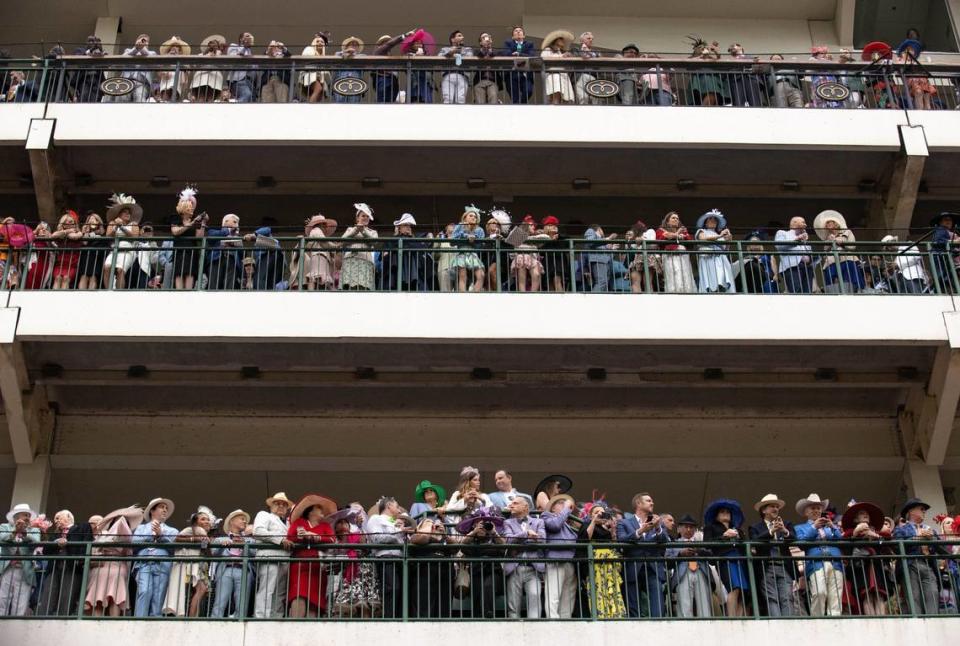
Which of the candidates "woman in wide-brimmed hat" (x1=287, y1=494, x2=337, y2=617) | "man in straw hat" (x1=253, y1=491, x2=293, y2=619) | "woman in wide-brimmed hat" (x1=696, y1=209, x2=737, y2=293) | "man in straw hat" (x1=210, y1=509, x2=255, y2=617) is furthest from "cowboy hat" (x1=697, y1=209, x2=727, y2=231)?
"man in straw hat" (x1=210, y1=509, x2=255, y2=617)

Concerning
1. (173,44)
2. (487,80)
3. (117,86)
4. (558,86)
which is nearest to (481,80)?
(487,80)

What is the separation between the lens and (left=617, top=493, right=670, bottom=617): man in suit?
45.4 feet

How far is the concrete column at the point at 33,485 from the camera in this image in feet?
55.6

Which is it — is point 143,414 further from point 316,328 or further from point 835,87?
point 835,87

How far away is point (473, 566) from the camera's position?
1391 cm

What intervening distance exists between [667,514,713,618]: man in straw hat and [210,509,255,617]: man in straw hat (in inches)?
151

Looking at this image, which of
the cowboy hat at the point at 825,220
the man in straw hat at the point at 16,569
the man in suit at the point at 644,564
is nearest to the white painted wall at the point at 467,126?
the cowboy hat at the point at 825,220

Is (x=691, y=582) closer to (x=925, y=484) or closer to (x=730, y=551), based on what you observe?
(x=730, y=551)

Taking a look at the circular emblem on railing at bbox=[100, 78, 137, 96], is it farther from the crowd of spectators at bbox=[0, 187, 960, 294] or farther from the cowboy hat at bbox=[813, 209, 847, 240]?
the cowboy hat at bbox=[813, 209, 847, 240]

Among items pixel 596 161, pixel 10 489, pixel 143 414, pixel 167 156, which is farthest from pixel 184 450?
pixel 596 161

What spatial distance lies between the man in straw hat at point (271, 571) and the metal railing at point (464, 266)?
3299 mm

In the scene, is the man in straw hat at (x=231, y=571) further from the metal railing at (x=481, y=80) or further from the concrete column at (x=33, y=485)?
the metal railing at (x=481, y=80)

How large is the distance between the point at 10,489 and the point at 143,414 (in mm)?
1763

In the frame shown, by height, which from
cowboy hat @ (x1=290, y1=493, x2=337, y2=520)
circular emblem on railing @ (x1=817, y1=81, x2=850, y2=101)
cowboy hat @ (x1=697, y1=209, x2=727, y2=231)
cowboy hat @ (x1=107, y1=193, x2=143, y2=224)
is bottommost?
cowboy hat @ (x1=290, y1=493, x2=337, y2=520)
